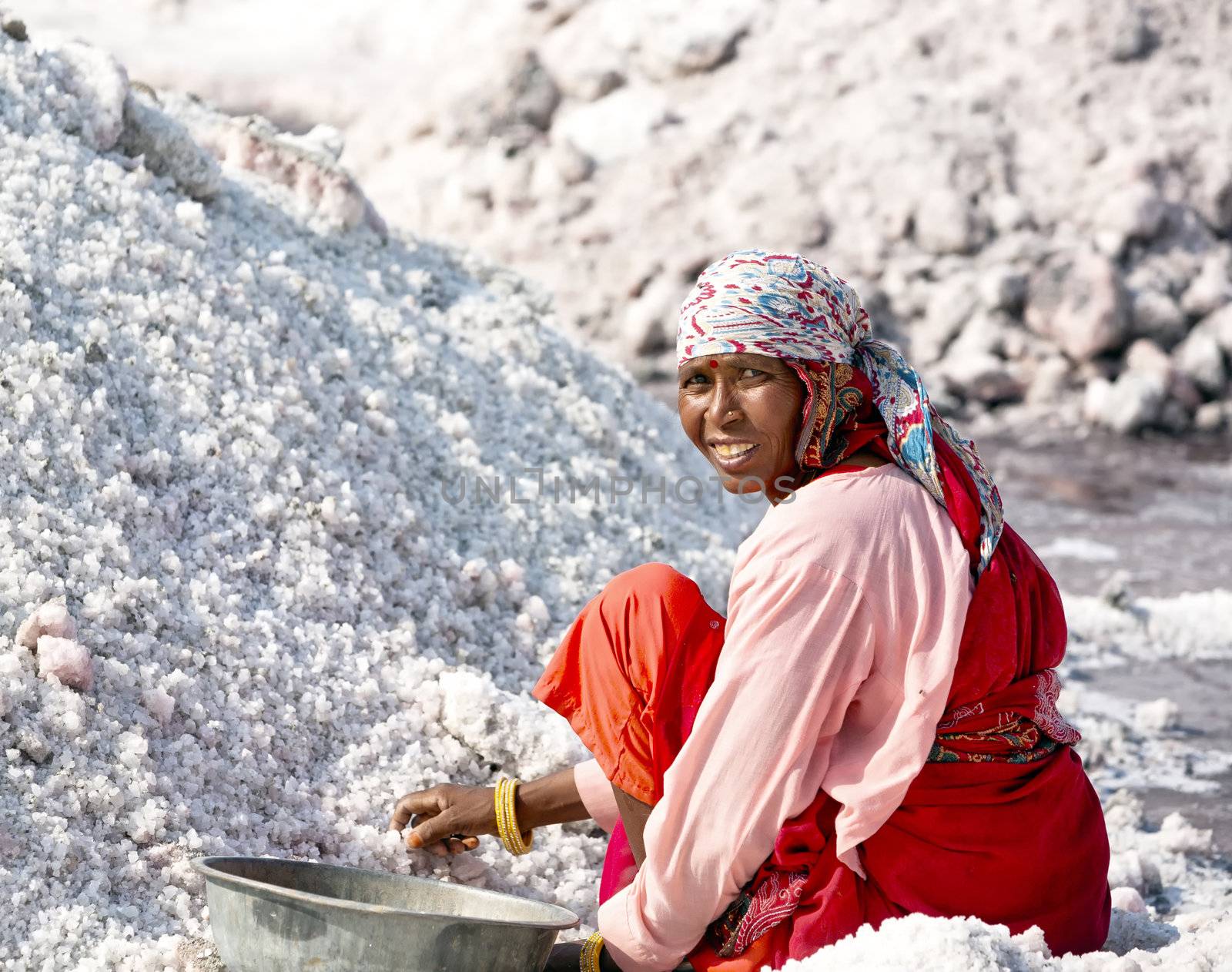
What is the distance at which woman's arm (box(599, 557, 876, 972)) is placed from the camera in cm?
151

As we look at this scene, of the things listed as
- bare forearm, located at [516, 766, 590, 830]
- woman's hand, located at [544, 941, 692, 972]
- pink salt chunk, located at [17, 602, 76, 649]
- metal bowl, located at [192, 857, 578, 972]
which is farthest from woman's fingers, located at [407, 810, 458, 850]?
pink salt chunk, located at [17, 602, 76, 649]

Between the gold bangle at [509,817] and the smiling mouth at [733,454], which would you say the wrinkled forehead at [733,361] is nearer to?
the smiling mouth at [733,454]

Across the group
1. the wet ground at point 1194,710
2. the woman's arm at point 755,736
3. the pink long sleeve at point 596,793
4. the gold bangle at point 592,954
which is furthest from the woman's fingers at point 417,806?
the wet ground at point 1194,710

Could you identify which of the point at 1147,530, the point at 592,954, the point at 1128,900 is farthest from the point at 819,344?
the point at 1147,530

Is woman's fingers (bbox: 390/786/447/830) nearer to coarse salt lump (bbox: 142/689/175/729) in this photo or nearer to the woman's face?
coarse salt lump (bbox: 142/689/175/729)

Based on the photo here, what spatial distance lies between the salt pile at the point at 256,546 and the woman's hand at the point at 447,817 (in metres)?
0.04

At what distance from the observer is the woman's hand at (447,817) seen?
76.4 inches

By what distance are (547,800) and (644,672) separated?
1.09ft

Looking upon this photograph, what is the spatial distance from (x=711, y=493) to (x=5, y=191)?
186cm

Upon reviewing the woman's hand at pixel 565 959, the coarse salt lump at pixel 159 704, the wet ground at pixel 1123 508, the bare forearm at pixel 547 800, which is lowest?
the wet ground at pixel 1123 508

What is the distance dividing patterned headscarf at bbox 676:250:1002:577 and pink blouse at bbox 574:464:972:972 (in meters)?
0.05

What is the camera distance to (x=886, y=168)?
9.57m

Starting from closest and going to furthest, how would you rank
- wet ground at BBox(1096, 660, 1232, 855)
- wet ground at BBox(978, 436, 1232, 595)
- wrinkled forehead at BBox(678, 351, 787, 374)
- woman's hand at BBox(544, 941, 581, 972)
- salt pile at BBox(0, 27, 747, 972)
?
wrinkled forehead at BBox(678, 351, 787, 374) < woman's hand at BBox(544, 941, 581, 972) < salt pile at BBox(0, 27, 747, 972) < wet ground at BBox(1096, 660, 1232, 855) < wet ground at BBox(978, 436, 1232, 595)

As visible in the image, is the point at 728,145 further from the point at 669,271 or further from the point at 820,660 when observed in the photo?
the point at 820,660
